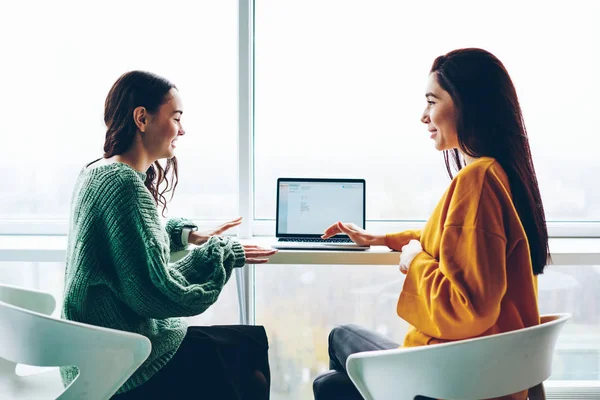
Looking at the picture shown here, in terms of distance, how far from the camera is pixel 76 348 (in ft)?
3.74

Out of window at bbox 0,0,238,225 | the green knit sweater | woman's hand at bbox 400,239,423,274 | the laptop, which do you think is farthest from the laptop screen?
the green knit sweater

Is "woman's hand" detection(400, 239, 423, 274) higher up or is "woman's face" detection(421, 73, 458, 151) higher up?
"woman's face" detection(421, 73, 458, 151)

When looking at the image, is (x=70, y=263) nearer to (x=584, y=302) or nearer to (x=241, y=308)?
(x=241, y=308)

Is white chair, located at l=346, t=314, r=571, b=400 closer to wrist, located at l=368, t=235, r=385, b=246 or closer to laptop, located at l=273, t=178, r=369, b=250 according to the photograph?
wrist, located at l=368, t=235, r=385, b=246

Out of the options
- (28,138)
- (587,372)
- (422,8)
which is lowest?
(587,372)

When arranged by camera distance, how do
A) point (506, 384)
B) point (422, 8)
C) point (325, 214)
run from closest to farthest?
point (506, 384), point (325, 214), point (422, 8)

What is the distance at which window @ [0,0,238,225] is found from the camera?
245cm

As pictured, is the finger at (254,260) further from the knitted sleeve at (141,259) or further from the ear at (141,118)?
the ear at (141,118)

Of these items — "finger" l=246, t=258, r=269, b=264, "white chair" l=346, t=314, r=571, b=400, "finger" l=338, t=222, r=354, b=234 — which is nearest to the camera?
"white chair" l=346, t=314, r=571, b=400

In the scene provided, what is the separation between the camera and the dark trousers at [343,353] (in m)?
1.46

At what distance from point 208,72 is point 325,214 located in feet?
2.70

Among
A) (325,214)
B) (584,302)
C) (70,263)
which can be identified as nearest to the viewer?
(70,263)

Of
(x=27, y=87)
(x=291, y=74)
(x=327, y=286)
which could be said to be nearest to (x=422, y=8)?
(x=291, y=74)

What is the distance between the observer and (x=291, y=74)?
2.47 m
